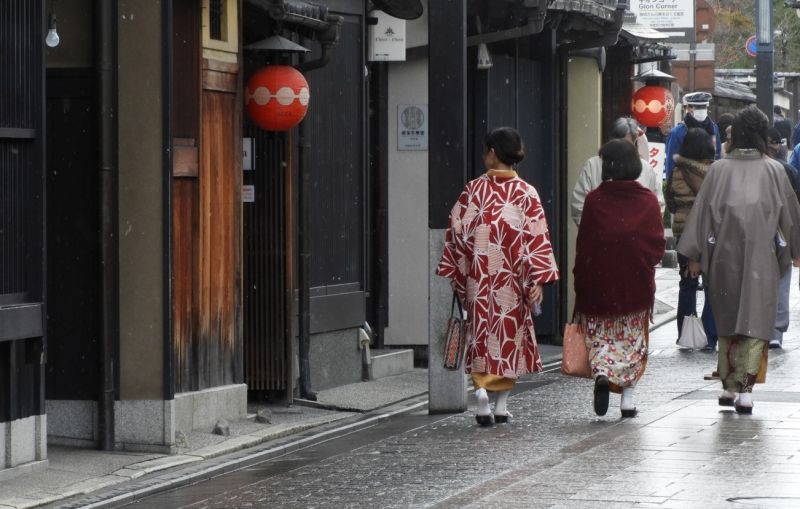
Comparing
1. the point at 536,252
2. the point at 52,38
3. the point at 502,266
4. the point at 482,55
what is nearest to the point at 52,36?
the point at 52,38

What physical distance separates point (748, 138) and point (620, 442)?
9.07ft

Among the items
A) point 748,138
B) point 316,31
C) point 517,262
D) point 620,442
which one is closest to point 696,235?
point 748,138

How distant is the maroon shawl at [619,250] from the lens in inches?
429

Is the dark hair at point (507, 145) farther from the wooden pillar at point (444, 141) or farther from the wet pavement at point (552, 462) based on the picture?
the wet pavement at point (552, 462)

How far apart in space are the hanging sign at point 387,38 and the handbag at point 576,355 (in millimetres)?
3906

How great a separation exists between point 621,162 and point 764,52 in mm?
13297

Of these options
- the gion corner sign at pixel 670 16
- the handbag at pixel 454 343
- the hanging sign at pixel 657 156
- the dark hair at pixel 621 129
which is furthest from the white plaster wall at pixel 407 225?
the gion corner sign at pixel 670 16

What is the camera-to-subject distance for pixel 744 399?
36.1 ft

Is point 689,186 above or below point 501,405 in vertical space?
above

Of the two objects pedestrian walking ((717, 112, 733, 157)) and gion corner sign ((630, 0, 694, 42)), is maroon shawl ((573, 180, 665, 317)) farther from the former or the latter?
Answer: gion corner sign ((630, 0, 694, 42))

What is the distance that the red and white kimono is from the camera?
1065 centimetres

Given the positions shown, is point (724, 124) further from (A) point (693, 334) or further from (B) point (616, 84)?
(A) point (693, 334)

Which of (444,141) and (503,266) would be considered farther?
(444,141)

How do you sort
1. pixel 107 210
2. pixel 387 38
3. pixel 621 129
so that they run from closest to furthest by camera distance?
pixel 107 210, pixel 621 129, pixel 387 38
